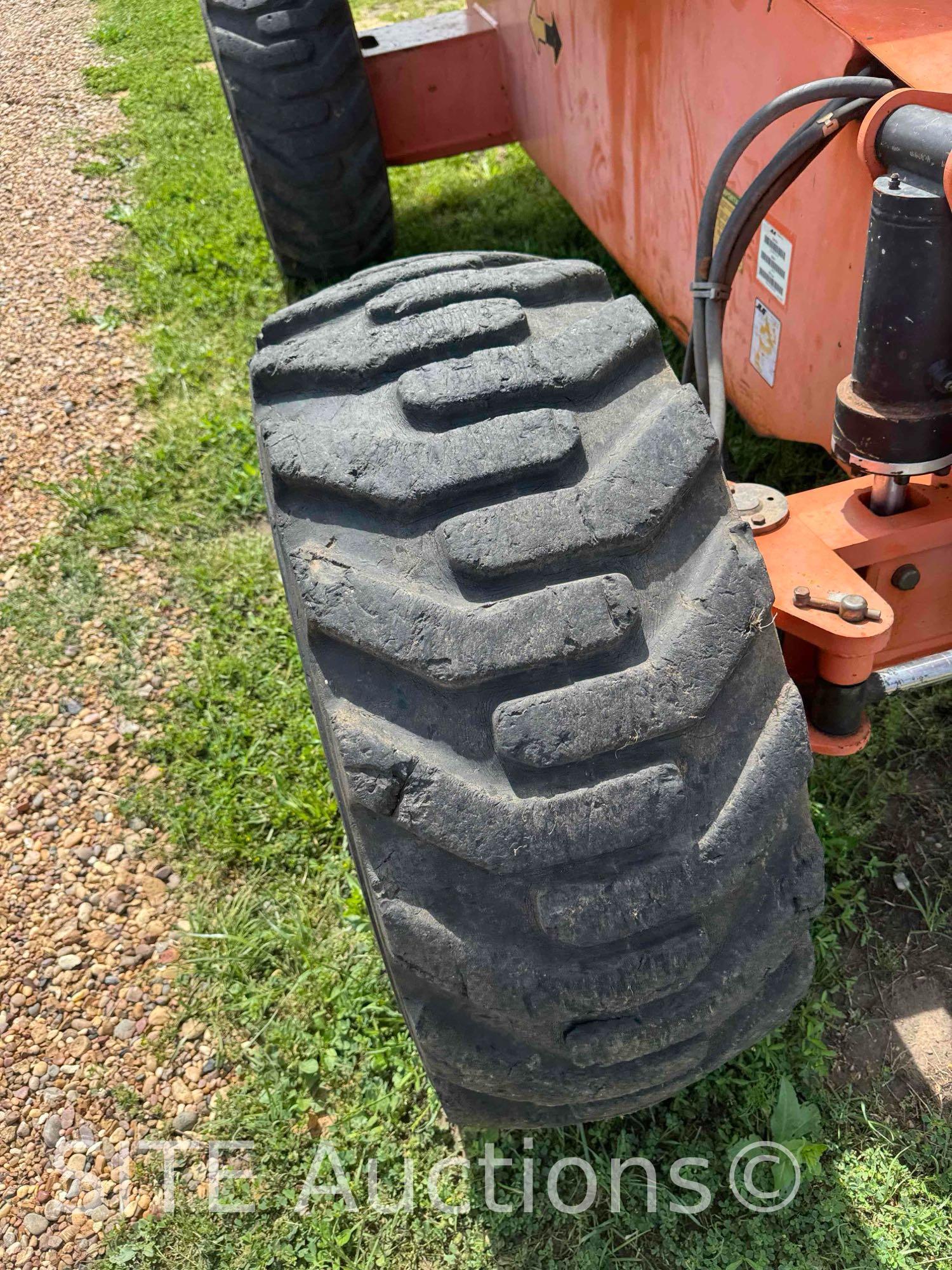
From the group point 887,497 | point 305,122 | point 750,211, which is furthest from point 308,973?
point 305,122

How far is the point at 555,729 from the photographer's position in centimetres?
119

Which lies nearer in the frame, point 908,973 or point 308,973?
point 908,973

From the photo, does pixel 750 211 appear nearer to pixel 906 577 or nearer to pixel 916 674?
pixel 906 577

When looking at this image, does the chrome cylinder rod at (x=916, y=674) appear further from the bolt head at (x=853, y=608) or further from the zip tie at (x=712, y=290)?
the zip tie at (x=712, y=290)

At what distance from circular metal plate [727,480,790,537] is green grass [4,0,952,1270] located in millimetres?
748

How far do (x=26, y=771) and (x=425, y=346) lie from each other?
156cm

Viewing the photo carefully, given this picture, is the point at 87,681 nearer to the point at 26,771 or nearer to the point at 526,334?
the point at 26,771

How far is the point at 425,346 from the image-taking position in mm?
1521

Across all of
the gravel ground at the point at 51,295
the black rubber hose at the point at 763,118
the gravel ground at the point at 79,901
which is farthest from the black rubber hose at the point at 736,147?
the gravel ground at the point at 51,295

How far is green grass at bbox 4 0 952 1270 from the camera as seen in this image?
1.68m

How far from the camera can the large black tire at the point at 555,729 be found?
3.95 feet

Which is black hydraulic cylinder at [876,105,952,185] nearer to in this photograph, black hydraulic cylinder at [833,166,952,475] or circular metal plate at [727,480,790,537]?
black hydraulic cylinder at [833,166,952,475]

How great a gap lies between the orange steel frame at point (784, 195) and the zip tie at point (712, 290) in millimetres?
144

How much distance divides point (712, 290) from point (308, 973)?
4.77 feet
